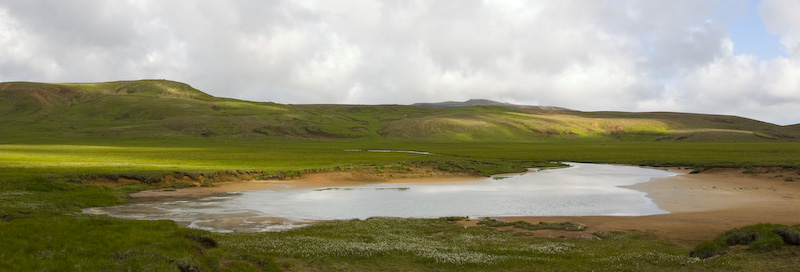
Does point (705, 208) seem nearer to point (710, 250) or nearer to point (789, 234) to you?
point (789, 234)

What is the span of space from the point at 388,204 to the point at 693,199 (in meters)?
29.0

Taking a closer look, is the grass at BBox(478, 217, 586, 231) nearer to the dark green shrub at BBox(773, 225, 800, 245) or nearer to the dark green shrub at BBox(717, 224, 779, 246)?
the dark green shrub at BBox(717, 224, 779, 246)

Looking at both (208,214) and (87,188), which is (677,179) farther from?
(87,188)

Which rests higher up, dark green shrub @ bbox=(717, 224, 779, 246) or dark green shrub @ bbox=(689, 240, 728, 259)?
dark green shrub @ bbox=(717, 224, 779, 246)

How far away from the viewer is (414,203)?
152 feet

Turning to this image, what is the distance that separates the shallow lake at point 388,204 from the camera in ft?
116

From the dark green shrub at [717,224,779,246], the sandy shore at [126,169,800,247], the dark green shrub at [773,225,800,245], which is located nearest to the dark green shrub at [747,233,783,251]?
the dark green shrub at [773,225,800,245]

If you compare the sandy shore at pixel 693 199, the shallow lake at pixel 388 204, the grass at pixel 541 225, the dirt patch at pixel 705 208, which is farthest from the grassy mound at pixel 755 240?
the shallow lake at pixel 388 204

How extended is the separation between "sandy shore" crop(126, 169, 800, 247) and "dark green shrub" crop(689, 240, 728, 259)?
373 cm

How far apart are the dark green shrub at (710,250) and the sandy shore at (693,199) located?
3.73 m

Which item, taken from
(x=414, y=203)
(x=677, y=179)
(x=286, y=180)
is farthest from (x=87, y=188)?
(x=677, y=179)

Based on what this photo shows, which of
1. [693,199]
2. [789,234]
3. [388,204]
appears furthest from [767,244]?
[388,204]

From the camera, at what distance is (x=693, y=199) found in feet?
156

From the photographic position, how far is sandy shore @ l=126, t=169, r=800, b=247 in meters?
30.3
